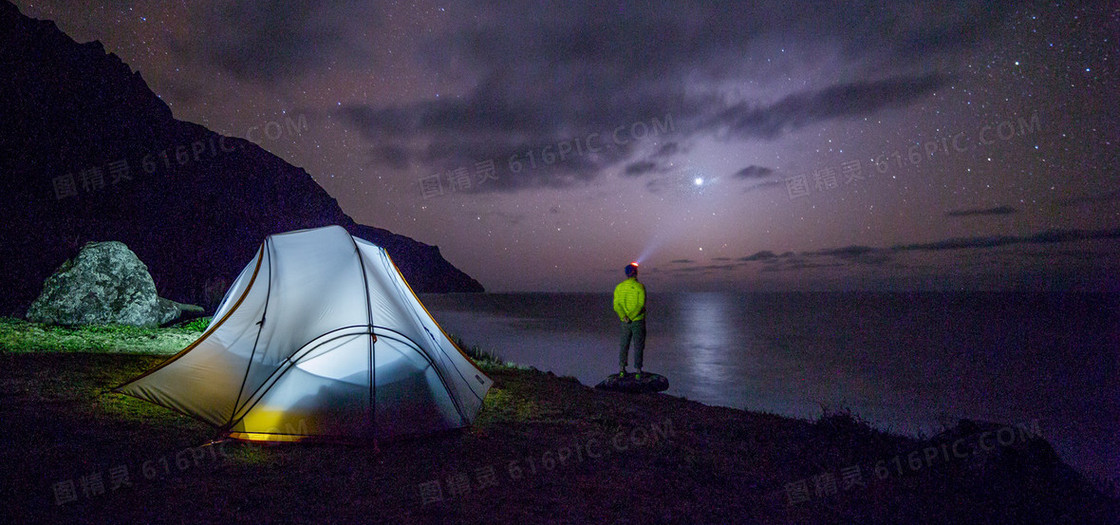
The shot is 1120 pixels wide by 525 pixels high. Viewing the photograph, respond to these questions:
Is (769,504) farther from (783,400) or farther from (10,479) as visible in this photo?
(783,400)

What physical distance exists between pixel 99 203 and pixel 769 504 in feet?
199

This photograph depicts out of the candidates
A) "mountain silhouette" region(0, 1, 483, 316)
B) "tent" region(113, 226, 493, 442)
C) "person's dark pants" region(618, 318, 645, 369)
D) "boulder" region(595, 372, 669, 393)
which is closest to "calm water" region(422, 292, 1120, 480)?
"boulder" region(595, 372, 669, 393)

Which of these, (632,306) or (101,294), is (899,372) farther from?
(101,294)

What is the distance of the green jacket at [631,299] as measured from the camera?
37.7 feet

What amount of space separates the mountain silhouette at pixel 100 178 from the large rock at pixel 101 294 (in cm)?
1477

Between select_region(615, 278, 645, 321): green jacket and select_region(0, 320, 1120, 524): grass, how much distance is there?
4048mm

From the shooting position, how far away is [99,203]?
46.6m

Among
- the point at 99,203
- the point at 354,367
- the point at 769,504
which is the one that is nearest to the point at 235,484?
the point at 354,367

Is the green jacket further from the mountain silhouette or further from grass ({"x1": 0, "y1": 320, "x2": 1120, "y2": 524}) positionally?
the mountain silhouette

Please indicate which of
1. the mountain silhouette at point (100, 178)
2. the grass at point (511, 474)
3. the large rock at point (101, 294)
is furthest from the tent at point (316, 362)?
the mountain silhouette at point (100, 178)

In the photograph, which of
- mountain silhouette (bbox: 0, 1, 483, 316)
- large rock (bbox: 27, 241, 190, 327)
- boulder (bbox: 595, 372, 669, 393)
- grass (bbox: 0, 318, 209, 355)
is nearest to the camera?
grass (bbox: 0, 318, 209, 355)

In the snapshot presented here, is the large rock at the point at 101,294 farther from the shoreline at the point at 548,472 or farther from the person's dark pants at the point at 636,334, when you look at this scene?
the person's dark pants at the point at 636,334

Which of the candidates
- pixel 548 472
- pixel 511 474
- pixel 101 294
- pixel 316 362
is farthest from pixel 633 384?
pixel 101 294

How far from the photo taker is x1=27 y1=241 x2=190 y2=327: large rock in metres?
13.3
